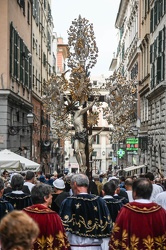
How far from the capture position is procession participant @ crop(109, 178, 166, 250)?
24.5 ft

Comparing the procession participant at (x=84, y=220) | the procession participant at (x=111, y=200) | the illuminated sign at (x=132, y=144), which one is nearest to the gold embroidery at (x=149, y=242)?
the procession participant at (x=84, y=220)

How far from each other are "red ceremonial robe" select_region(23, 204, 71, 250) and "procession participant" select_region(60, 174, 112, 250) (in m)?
1.06

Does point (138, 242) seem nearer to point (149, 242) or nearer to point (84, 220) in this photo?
point (149, 242)

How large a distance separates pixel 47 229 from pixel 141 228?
3.58 ft

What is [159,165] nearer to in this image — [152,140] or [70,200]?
[152,140]

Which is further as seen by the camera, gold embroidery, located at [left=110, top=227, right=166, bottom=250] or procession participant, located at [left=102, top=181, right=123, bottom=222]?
procession participant, located at [left=102, top=181, right=123, bottom=222]

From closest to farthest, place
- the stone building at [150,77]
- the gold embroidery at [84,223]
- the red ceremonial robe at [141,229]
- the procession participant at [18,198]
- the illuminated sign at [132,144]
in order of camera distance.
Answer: the red ceremonial robe at [141,229], the gold embroidery at [84,223], the procession participant at [18,198], the stone building at [150,77], the illuminated sign at [132,144]

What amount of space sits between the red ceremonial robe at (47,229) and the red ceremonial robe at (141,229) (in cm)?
67

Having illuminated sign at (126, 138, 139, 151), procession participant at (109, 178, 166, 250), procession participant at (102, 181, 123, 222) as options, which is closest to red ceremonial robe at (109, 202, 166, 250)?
procession participant at (109, 178, 166, 250)

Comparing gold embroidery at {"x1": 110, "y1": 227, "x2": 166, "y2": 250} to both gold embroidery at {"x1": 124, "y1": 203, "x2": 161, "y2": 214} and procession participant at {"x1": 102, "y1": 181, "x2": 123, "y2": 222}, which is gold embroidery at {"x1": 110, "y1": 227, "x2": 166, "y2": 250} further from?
procession participant at {"x1": 102, "y1": 181, "x2": 123, "y2": 222}

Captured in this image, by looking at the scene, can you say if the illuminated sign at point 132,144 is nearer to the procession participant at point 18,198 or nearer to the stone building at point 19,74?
the stone building at point 19,74

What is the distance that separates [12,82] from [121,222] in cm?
2636

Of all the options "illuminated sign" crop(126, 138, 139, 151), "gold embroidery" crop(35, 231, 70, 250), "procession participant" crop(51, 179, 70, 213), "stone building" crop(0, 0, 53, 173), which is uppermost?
"stone building" crop(0, 0, 53, 173)

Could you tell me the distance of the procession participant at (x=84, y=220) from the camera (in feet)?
28.5
